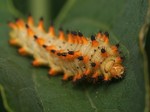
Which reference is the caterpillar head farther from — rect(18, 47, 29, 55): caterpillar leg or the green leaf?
rect(18, 47, 29, 55): caterpillar leg

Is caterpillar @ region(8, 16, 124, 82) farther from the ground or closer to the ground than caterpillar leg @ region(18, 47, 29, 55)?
closer to the ground

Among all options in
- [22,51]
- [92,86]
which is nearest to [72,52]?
[92,86]

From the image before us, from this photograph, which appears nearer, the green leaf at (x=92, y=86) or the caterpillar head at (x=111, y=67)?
the green leaf at (x=92, y=86)

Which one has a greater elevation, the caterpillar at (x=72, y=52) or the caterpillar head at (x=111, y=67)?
the caterpillar at (x=72, y=52)

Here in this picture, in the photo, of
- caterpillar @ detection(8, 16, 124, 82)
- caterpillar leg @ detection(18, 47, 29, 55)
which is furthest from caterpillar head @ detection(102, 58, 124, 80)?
caterpillar leg @ detection(18, 47, 29, 55)

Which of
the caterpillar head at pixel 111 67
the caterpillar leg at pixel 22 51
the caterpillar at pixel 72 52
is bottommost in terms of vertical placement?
the caterpillar head at pixel 111 67

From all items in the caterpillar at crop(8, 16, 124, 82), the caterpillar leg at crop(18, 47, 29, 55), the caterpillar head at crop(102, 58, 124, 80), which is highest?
the caterpillar leg at crop(18, 47, 29, 55)

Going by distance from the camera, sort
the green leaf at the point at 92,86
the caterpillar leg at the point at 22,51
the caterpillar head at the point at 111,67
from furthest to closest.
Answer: the caterpillar leg at the point at 22,51 < the caterpillar head at the point at 111,67 < the green leaf at the point at 92,86

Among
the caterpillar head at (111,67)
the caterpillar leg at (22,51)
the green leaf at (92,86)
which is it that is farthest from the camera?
the caterpillar leg at (22,51)

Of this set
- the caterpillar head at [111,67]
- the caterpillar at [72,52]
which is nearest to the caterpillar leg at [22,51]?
the caterpillar at [72,52]

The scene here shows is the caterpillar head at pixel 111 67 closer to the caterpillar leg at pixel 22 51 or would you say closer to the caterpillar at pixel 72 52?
the caterpillar at pixel 72 52
